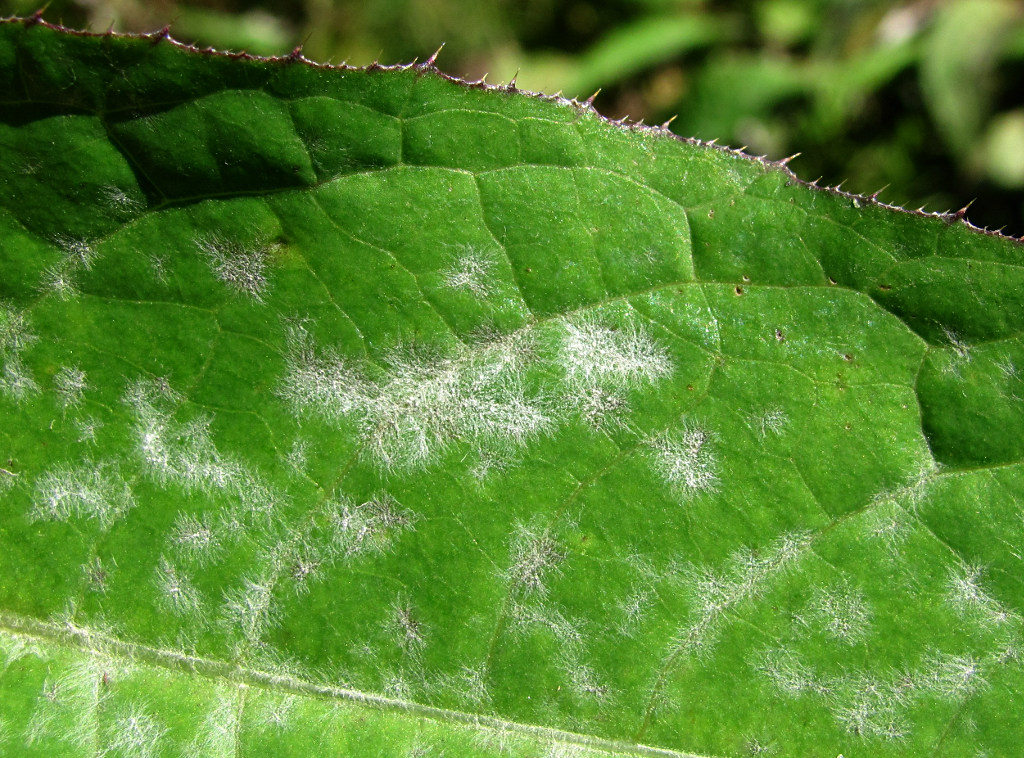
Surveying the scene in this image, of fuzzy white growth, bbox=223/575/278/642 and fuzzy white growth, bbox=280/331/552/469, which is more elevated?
fuzzy white growth, bbox=280/331/552/469

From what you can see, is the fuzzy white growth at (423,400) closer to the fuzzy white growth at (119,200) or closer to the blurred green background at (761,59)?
the fuzzy white growth at (119,200)

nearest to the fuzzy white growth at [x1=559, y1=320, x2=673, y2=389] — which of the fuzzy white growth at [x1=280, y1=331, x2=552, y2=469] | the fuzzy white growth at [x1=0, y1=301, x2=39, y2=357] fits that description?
the fuzzy white growth at [x1=280, y1=331, x2=552, y2=469]

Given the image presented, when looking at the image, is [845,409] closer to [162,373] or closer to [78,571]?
[162,373]

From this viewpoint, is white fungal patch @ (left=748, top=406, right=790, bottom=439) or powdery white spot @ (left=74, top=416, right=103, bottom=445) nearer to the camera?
white fungal patch @ (left=748, top=406, right=790, bottom=439)

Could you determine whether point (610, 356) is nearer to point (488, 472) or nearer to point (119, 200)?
point (488, 472)

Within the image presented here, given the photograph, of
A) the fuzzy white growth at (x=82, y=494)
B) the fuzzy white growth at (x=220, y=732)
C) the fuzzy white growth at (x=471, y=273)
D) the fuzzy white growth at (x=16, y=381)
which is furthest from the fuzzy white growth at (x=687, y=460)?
the fuzzy white growth at (x=16, y=381)

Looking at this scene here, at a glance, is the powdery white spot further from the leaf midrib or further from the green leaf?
the leaf midrib
